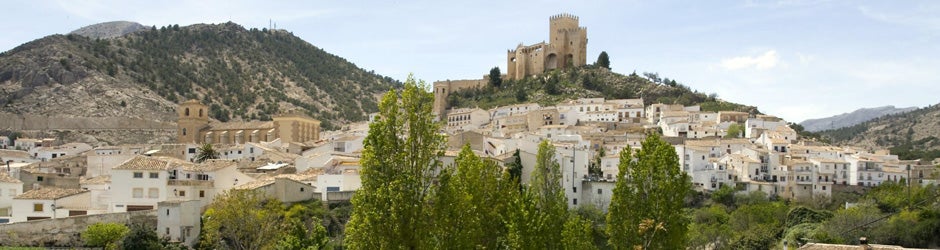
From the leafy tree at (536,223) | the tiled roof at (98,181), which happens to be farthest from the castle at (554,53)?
the leafy tree at (536,223)

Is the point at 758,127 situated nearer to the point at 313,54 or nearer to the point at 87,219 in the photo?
the point at 87,219

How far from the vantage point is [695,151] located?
50.9 metres

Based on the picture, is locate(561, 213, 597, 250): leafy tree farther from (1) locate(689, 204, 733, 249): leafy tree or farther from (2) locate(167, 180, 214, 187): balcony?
(2) locate(167, 180, 214, 187): balcony

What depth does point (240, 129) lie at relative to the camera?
62469 millimetres

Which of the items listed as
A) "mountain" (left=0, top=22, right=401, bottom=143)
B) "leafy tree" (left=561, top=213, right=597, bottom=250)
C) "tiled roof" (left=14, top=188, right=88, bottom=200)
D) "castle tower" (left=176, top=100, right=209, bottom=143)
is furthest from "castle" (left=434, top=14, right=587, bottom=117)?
"leafy tree" (left=561, top=213, right=597, bottom=250)

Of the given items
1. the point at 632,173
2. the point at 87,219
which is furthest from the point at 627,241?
the point at 87,219

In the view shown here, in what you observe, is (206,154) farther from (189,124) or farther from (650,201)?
(650,201)

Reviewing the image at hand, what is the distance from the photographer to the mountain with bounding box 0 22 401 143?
77625 mm

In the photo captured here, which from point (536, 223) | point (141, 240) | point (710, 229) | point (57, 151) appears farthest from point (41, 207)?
point (710, 229)

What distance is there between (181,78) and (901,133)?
73065 millimetres

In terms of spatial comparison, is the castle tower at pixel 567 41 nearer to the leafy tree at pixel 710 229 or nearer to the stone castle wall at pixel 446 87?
the stone castle wall at pixel 446 87

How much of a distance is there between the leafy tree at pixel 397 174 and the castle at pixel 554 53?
71499mm

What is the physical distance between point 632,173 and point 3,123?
212 feet

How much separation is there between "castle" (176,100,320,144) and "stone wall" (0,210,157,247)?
1147 inches
